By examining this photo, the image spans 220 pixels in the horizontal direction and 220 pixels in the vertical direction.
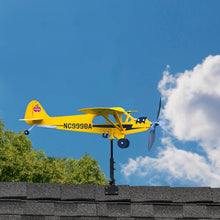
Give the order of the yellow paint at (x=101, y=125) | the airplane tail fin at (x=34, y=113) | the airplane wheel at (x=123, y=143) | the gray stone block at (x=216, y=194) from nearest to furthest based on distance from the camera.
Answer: the gray stone block at (x=216, y=194), the airplane wheel at (x=123, y=143), the yellow paint at (x=101, y=125), the airplane tail fin at (x=34, y=113)

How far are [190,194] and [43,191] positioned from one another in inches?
83.6

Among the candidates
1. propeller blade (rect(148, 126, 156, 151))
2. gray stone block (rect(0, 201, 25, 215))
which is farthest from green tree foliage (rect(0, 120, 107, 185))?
gray stone block (rect(0, 201, 25, 215))

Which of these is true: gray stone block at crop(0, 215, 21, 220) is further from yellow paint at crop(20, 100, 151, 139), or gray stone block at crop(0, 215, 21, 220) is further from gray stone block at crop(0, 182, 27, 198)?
yellow paint at crop(20, 100, 151, 139)

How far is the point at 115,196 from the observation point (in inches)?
182

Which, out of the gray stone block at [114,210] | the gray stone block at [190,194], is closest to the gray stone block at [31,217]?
the gray stone block at [114,210]

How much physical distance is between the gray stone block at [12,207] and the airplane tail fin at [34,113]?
5.07 m

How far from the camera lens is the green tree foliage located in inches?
678

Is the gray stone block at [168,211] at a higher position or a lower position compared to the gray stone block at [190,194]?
lower

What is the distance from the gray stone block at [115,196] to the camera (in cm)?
463

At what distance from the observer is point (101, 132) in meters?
7.30

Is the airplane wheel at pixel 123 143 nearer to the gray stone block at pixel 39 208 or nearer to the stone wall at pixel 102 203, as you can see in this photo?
the stone wall at pixel 102 203

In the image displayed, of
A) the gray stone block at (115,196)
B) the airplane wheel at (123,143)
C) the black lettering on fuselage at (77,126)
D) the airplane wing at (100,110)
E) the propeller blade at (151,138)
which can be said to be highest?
the airplane wing at (100,110)

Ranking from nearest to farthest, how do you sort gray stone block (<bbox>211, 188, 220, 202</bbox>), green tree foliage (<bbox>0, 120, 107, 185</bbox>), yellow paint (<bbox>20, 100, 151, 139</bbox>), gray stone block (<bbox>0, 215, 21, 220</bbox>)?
1. gray stone block (<bbox>0, 215, 21, 220</bbox>)
2. gray stone block (<bbox>211, 188, 220, 202</bbox>)
3. yellow paint (<bbox>20, 100, 151, 139</bbox>)
4. green tree foliage (<bbox>0, 120, 107, 185</bbox>)

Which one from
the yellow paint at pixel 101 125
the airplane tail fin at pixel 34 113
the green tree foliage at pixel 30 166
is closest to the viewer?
the yellow paint at pixel 101 125
